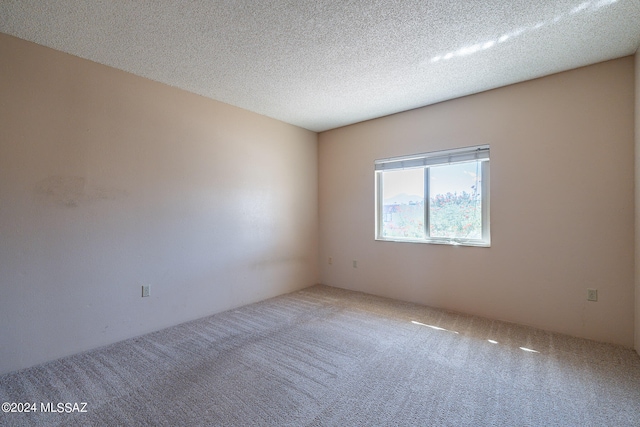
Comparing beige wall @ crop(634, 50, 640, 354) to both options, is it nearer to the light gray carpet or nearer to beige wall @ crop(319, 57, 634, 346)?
beige wall @ crop(319, 57, 634, 346)

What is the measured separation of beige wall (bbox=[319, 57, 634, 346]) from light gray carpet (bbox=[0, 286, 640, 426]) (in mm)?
326

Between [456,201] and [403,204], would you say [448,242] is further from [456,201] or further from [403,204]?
[403,204]

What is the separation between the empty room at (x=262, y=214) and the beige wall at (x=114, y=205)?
16mm

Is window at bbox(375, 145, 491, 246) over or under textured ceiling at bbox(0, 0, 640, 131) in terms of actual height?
under

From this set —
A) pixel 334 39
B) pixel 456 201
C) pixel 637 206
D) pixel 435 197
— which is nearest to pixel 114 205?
pixel 334 39

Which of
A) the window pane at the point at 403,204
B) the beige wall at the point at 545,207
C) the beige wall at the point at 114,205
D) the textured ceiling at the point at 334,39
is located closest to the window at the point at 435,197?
the window pane at the point at 403,204

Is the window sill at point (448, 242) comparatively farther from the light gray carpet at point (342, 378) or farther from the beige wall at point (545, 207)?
the light gray carpet at point (342, 378)

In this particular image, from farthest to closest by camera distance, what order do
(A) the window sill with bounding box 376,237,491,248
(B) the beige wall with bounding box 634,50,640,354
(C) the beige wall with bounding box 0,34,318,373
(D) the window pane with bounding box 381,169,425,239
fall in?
1. (D) the window pane with bounding box 381,169,425,239
2. (A) the window sill with bounding box 376,237,491,248
3. (B) the beige wall with bounding box 634,50,640,354
4. (C) the beige wall with bounding box 0,34,318,373

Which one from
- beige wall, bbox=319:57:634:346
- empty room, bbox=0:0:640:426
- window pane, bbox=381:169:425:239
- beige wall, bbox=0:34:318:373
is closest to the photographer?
empty room, bbox=0:0:640:426

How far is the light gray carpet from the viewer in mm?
1640

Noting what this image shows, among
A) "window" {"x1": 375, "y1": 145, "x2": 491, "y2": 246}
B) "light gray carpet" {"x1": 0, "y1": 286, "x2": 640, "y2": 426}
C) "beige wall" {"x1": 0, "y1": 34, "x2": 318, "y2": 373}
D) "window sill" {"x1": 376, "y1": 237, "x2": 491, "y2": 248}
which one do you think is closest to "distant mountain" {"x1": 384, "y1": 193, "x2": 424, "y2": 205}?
"window" {"x1": 375, "y1": 145, "x2": 491, "y2": 246}

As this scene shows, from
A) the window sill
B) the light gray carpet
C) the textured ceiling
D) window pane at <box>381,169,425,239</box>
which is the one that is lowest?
the light gray carpet

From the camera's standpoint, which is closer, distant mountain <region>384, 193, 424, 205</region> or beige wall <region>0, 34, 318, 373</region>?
beige wall <region>0, 34, 318, 373</region>

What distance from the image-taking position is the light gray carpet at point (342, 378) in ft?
5.38
